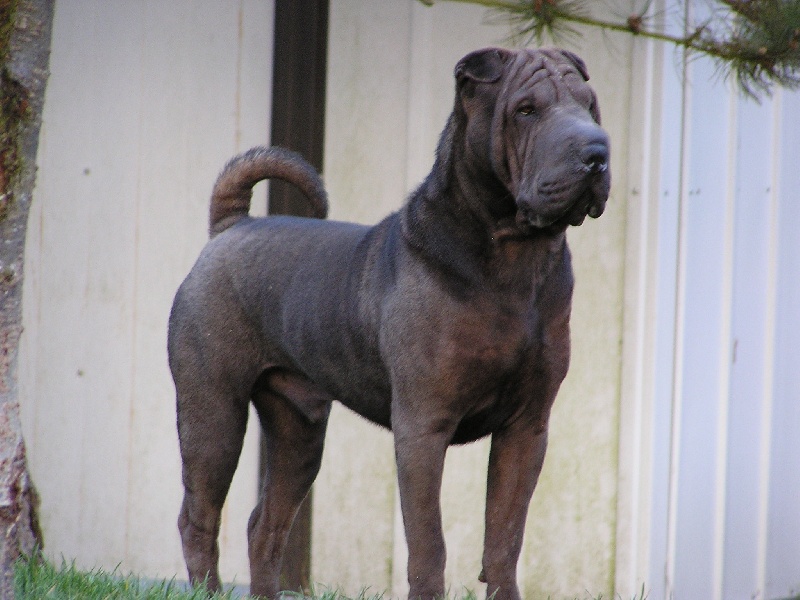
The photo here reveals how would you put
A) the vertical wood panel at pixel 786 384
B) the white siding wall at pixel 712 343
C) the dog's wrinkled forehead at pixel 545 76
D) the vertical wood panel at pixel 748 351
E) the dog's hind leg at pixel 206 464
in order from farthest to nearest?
the vertical wood panel at pixel 786 384
the vertical wood panel at pixel 748 351
the white siding wall at pixel 712 343
the dog's hind leg at pixel 206 464
the dog's wrinkled forehead at pixel 545 76

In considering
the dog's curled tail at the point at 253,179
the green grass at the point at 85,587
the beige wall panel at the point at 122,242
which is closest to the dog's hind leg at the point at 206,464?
the green grass at the point at 85,587

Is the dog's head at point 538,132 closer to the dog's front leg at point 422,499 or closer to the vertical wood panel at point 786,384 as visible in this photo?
the dog's front leg at point 422,499

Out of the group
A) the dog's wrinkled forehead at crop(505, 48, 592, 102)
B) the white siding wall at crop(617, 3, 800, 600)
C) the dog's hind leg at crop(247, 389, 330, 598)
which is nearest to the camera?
the dog's wrinkled forehead at crop(505, 48, 592, 102)

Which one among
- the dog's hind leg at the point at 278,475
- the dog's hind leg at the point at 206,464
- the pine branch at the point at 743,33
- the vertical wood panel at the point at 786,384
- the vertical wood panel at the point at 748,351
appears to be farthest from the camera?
the vertical wood panel at the point at 786,384

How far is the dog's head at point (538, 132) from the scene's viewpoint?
2.80 metres

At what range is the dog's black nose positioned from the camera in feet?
9.07

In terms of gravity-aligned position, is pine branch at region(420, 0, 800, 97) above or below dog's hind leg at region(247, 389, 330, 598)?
above

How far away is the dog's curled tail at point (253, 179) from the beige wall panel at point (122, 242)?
1.52 meters

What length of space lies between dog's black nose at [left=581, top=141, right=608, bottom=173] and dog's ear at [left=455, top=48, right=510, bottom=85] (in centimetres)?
41

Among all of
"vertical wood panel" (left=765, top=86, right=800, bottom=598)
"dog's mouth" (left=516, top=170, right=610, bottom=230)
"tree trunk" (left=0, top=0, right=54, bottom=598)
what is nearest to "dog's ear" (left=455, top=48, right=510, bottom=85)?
Result: "dog's mouth" (left=516, top=170, right=610, bottom=230)

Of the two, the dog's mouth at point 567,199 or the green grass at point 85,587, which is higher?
the dog's mouth at point 567,199

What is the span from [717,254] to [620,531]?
1.33 m

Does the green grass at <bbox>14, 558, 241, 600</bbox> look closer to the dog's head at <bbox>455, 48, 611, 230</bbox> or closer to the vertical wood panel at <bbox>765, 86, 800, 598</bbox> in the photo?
the dog's head at <bbox>455, 48, 611, 230</bbox>

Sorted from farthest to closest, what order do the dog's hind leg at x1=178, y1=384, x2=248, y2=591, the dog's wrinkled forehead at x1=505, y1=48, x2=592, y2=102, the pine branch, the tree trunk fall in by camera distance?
the dog's hind leg at x1=178, y1=384, x2=248, y2=591 → the pine branch → the tree trunk → the dog's wrinkled forehead at x1=505, y1=48, x2=592, y2=102
